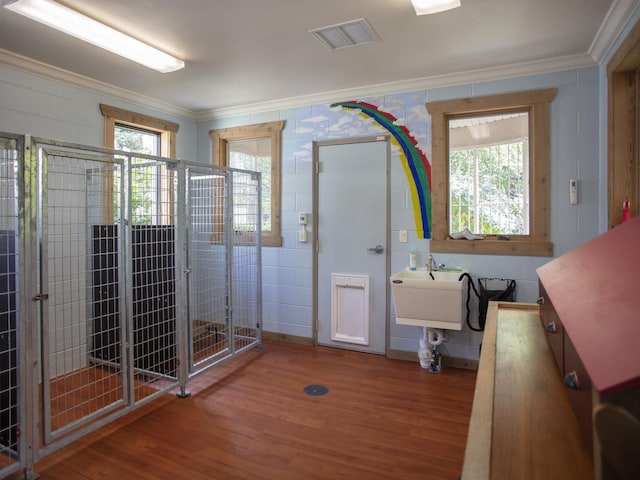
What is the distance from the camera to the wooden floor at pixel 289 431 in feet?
7.43

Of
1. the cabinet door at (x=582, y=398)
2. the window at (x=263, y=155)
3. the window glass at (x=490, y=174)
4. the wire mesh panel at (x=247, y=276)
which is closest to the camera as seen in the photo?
the cabinet door at (x=582, y=398)

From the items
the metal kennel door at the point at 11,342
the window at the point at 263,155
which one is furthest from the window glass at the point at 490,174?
the metal kennel door at the point at 11,342

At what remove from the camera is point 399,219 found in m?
3.94

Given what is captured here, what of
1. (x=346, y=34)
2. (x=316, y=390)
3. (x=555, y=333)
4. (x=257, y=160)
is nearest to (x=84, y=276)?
(x=257, y=160)

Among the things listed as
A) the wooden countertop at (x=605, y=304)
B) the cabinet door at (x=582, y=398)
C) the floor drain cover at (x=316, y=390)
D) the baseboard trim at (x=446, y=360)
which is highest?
the wooden countertop at (x=605, y=304)

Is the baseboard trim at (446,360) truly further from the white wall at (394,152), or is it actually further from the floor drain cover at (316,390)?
the floor drain cover at (316,390)

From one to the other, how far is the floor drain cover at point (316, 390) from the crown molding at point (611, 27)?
3252mm

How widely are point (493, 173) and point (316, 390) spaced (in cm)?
247

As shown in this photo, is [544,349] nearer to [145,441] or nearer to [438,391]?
[438,391]

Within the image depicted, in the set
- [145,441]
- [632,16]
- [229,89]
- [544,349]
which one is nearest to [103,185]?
[229,89]

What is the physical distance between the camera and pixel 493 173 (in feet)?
12.1

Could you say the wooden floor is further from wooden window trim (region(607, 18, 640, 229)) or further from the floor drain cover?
wooden window trim (region(607, 18, 640, 229))

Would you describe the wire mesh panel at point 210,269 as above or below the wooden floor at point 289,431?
above

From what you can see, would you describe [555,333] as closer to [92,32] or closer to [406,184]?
Answer: [406,184]
